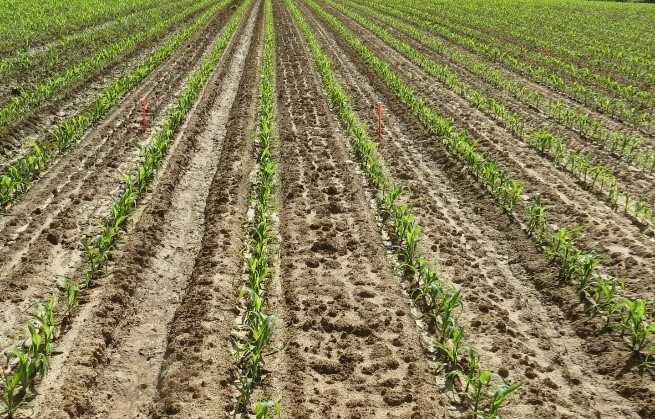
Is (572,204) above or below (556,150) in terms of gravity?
below

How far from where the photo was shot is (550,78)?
1786 cm

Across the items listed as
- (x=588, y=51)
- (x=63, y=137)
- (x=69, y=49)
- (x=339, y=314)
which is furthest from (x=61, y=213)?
(x=588, y=51)

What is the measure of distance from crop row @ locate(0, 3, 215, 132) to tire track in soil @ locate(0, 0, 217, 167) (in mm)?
151

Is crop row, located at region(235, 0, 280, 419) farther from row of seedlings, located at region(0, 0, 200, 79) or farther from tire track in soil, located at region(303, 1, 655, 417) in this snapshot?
row of seedlings, located at region(0, 0, 200, 79)

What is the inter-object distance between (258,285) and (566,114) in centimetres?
961

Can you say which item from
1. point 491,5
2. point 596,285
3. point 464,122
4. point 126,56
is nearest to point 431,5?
point 491,5

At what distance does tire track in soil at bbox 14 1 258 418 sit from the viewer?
4.93 m

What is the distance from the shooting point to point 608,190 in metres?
9.38

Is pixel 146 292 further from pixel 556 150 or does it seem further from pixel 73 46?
pixel 73 46

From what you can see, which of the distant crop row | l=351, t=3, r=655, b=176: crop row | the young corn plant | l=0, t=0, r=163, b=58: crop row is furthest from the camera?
l=0, t=0, r=163, b=58: crop row

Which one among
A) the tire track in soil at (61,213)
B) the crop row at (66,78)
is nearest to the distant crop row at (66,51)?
the crop row at (66,78)

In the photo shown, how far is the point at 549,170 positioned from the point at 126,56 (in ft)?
49.6

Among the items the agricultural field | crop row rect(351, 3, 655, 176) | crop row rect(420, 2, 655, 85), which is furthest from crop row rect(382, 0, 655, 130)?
crop row rect(420, 2, 655, 85)

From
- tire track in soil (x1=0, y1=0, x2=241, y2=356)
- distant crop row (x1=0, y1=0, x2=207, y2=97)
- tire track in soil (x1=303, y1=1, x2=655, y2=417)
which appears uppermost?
distant crop row (x1=0, y1=0, x2=207, y2=97)
